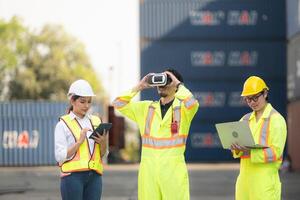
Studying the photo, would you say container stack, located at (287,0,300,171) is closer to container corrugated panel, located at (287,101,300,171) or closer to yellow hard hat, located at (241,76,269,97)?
container corrugated panel, located at (287,101,300,171)

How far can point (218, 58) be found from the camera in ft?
102

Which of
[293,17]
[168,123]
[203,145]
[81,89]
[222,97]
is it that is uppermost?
[293,17]

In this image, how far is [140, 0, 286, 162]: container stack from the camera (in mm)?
30516

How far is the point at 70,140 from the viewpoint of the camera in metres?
6.41

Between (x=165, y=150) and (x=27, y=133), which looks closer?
(x=165, y=150)

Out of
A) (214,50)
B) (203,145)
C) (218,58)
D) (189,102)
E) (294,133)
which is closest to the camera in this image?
(189,102)

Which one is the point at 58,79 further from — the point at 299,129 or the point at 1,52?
the point at 299,129

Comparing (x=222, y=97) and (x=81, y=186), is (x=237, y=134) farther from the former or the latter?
(x=222, y=97)

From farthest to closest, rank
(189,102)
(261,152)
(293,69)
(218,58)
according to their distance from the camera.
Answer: (218,58)
(293,69)
(261,152)
(189,102)

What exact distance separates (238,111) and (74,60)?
4658cm

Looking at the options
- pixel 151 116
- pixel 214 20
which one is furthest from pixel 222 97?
pixel 151 116

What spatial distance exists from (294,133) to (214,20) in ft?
17.9

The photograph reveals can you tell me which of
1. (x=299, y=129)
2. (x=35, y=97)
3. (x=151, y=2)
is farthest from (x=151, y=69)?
(x=35, y=97)

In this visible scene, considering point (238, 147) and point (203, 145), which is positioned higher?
point (238, 147)
